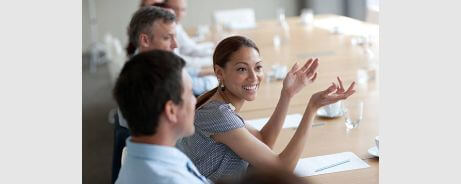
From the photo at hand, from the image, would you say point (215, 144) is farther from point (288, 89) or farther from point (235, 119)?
point (288, 89)

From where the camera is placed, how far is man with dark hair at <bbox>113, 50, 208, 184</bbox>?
56.8 inches

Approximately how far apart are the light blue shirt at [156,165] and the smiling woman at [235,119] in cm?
52

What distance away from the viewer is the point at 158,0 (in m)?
4.59

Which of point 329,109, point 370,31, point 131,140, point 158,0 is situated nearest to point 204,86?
point 158,0

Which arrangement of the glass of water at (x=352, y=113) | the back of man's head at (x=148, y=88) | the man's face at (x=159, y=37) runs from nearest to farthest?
the back of man's head at (x=148, y=88) → the glass of water at (x=352, y=113) → the man's face at (x=159, y=37)

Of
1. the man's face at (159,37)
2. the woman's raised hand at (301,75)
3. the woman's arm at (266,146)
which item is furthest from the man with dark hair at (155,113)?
the man's face at (159,37)

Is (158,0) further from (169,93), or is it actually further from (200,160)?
(169,93)

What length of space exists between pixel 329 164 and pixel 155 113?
972 mm

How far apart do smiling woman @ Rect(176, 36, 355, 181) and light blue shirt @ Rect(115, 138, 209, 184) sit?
52cm

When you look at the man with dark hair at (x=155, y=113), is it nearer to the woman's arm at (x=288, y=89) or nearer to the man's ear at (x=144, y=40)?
the woman's arm at (x=288, y=89)

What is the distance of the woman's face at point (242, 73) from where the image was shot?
2199mm

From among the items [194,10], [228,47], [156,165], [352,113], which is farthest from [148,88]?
[194,10]

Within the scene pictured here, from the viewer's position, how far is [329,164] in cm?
221

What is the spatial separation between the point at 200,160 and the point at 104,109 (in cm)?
418
